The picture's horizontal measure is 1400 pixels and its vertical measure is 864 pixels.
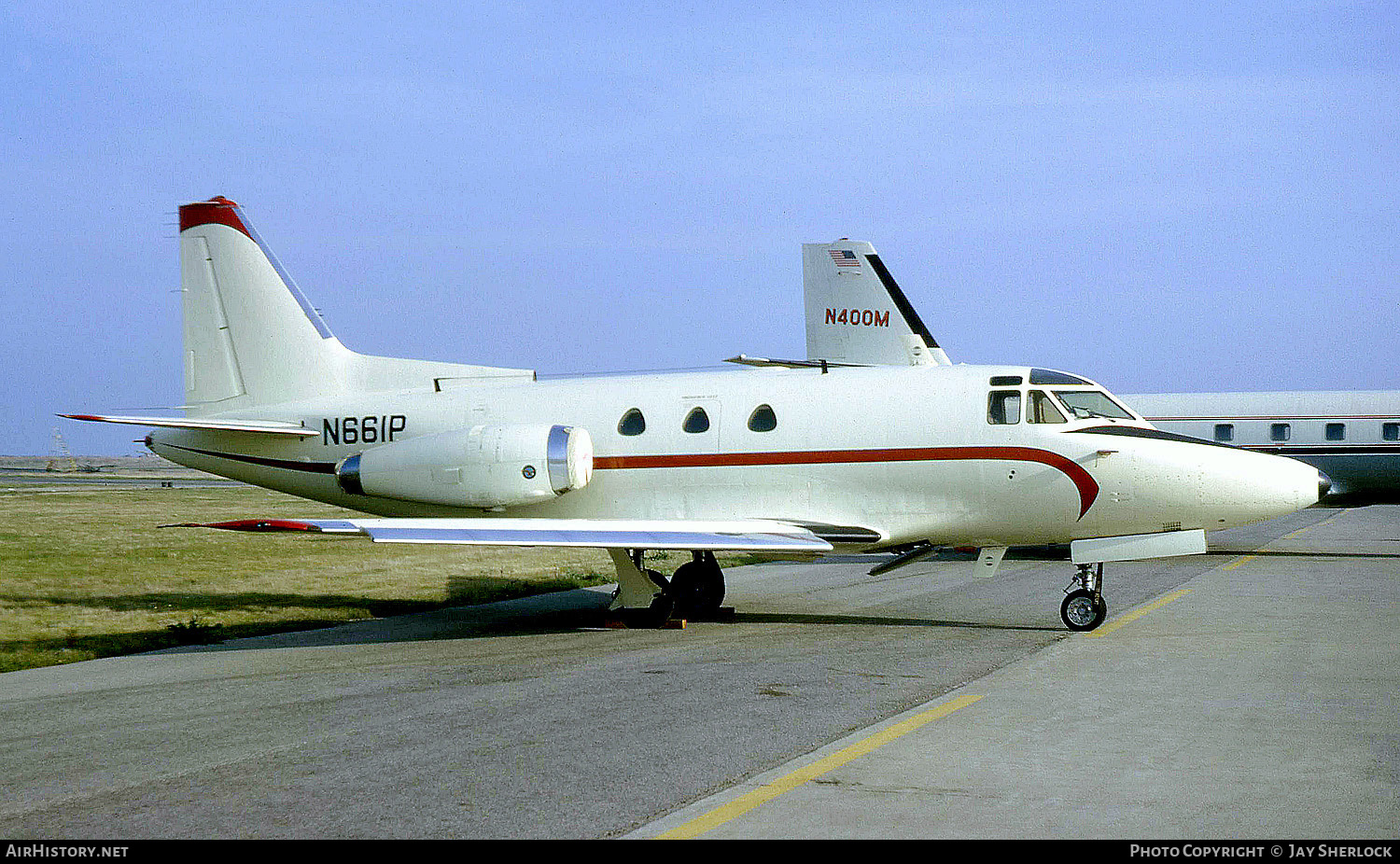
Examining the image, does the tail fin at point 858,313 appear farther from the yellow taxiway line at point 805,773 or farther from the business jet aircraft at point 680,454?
the yellow taxiway line at point 805,773

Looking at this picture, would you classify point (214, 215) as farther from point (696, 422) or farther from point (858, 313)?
point (858, 313)

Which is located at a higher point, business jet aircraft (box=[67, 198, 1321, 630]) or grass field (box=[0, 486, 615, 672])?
business jet aircraft (box=[67, 198, 1321, 630])

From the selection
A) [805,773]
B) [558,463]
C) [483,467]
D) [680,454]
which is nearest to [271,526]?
[483,467]

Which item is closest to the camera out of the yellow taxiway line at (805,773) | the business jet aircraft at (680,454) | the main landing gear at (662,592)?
the yellow taxiway line at (805,773)

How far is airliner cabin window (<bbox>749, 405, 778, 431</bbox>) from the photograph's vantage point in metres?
15.1

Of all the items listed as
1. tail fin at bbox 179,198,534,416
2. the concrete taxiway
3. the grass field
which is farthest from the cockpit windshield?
the grass field

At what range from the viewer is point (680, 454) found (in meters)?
15.3

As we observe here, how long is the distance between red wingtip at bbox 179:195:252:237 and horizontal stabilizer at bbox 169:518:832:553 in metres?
6.15

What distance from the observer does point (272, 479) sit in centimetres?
1727

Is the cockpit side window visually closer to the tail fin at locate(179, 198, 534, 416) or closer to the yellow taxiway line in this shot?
the yellow taxiway line

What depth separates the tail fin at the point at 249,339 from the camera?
1747 centimetres

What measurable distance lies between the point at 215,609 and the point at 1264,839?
45.9 ft

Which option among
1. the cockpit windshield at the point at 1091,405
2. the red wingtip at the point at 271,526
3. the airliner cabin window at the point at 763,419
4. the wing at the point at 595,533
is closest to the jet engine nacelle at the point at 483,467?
the wing at the point at 595,533

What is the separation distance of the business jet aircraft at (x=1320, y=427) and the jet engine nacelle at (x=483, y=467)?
18860 millimetres
